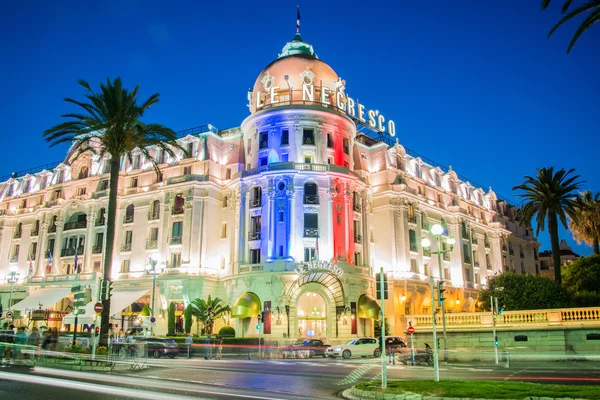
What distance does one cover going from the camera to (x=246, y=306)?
49.9 metres

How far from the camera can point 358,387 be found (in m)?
17.3

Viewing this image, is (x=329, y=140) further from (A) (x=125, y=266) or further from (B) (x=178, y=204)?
(A) (x=125, y=266)

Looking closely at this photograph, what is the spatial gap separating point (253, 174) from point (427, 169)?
28.4 m

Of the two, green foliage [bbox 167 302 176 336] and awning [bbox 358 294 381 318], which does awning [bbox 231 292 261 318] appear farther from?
awning [bbox 358 294 381 318]

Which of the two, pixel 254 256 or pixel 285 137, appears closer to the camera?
pixel 254 256

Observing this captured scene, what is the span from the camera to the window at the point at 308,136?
180 ft

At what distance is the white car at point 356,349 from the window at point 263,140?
77.5 ft

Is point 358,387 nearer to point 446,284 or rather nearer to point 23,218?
point 446,284

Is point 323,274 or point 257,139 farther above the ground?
point 257,139

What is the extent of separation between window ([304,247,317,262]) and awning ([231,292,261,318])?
20.2 feet

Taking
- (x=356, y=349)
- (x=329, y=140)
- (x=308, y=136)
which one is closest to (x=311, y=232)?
(x=308, y=136)

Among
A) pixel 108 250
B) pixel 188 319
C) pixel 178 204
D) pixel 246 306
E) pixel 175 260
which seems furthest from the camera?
pixel 178 204

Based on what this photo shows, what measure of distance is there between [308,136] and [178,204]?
16.3 metres

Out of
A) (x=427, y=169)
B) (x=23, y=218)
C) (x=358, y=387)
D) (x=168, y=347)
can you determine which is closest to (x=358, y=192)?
(x=427, y=169)
